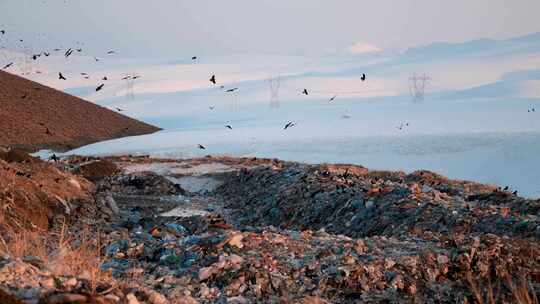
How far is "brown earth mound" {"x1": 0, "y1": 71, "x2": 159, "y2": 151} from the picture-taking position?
41.3m

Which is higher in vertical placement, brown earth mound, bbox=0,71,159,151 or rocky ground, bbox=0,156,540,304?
brown earth mound, bbox=0,71,159,151

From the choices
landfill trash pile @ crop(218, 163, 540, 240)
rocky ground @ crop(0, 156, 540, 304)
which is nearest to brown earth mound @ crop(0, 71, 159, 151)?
landfill trash pile @ crop(218, 163, 540, 240)

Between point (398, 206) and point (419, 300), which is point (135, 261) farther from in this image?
point (398, 206)

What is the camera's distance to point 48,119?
45.5 meters

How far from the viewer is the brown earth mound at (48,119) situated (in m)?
41.3

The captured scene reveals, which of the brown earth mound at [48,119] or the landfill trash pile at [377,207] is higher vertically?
the brown earth mound at [48,119]

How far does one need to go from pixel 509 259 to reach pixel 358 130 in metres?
45.1

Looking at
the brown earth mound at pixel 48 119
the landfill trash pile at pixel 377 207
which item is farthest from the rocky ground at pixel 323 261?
the brown earth mound at pixel 48 119

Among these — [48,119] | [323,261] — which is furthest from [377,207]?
[48,119]

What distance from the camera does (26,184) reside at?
531 inches

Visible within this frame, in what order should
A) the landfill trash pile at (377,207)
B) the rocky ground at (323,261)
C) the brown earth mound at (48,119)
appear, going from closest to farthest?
the rocky ground at (323,261), the landfill trash pile at (377,207), the brown earth mound at (48,119)

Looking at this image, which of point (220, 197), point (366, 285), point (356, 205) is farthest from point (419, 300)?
point (220, 197)

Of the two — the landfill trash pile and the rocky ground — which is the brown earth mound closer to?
the landfill trash pile

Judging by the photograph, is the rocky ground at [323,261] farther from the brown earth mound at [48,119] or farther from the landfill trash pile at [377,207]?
the brown earth mound at [48,119]
